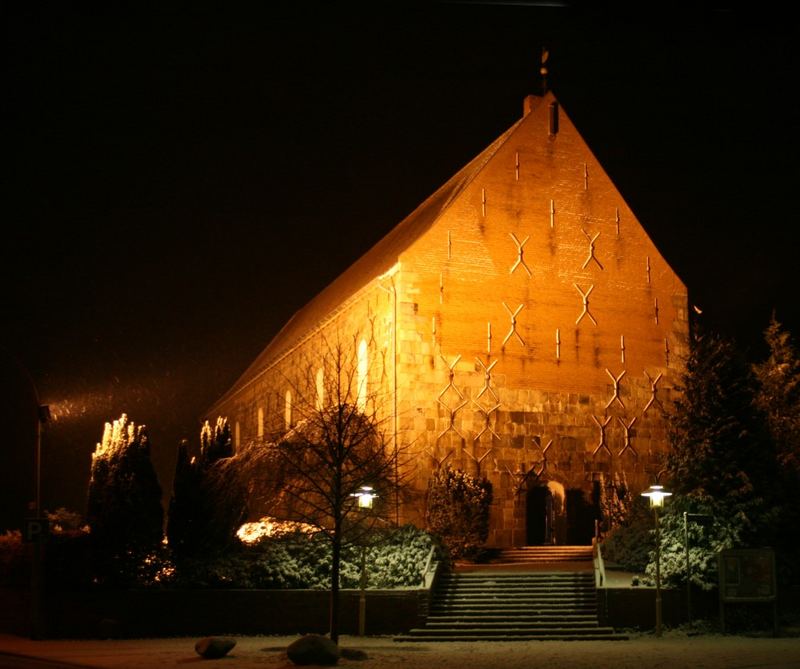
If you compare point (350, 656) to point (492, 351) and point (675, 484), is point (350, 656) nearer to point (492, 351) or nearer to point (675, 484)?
point (675, 484)

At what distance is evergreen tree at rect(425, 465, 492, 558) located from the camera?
29094 mm

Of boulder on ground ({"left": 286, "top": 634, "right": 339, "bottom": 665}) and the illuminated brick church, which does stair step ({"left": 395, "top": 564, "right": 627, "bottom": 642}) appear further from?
the illuminated brick church

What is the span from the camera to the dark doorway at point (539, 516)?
1252 inches

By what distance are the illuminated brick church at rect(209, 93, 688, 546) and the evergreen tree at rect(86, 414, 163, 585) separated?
554 cm

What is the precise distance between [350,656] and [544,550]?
40.1ft

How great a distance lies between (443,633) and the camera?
875 inches

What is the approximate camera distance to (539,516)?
105ft

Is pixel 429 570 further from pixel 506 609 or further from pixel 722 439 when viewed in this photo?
pixel 722 439

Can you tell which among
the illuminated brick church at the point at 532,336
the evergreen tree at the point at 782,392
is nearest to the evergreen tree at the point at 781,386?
the evergreen tree at the point at 782,392

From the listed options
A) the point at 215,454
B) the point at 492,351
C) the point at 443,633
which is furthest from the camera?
the point at 492,351

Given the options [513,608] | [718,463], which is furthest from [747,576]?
[513,608]

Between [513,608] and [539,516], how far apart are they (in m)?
8.81

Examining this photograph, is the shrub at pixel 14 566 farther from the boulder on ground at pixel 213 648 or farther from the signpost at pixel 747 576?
the signpost at pixel 747 576

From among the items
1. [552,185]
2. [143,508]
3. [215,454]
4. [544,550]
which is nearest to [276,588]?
[143,508]
